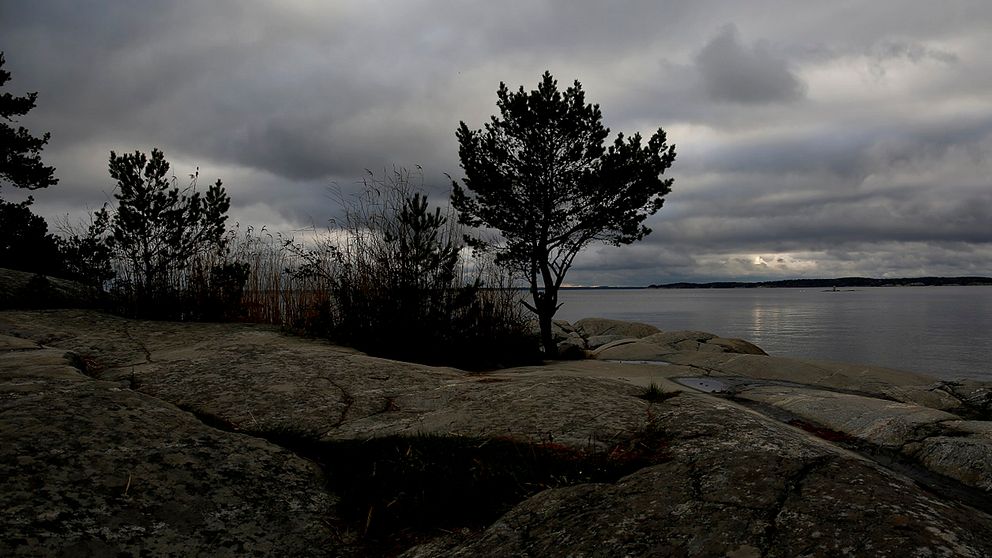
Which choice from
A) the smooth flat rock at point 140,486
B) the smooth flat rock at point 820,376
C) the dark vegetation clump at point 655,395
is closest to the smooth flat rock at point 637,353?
the smooth flat rock at point 820,376

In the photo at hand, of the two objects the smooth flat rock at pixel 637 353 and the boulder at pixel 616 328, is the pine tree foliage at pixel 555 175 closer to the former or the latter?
the smooth flat rock at pixel 637 353

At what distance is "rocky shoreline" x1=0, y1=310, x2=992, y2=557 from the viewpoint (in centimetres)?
151

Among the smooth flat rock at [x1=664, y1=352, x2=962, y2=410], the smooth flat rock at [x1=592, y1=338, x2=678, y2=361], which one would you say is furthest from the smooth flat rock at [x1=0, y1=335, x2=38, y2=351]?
the smooth flat rock at [x1=592, y1=338, x2=678, y2=361]

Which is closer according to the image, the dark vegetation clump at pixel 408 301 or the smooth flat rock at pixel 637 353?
the dark vegetation clump at pixel 408 301

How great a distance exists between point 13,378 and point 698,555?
11.3ft

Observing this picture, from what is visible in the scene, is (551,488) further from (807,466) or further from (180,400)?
(180,400)

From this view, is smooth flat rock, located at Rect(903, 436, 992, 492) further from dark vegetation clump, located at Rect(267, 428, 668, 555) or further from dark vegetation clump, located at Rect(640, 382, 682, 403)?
dark vegetation clump, located at Rect(267, 428, 668, 555)

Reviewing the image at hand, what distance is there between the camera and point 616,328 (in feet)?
78.0

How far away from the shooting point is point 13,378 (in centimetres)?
283

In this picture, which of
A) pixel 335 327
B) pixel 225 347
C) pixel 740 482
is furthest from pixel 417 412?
pixel 335 327

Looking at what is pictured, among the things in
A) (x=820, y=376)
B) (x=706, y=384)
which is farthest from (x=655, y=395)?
(x=820, y=376)

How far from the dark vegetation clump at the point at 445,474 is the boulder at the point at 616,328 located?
21.1m

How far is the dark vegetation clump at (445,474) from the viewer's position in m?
2.01

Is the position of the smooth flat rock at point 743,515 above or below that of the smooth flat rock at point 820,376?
above
